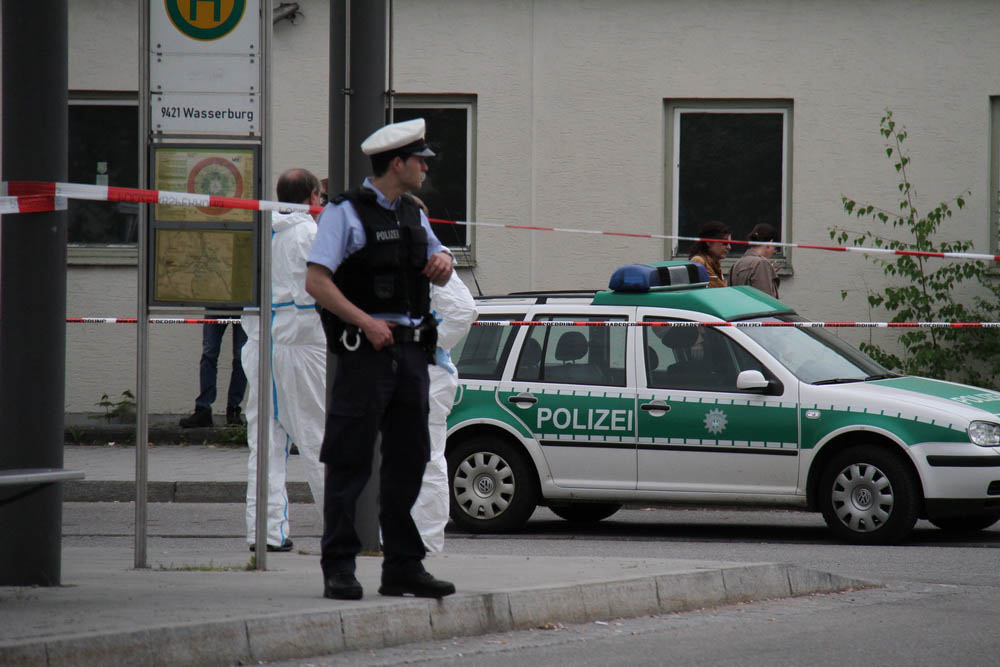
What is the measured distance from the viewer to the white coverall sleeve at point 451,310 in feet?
24.2

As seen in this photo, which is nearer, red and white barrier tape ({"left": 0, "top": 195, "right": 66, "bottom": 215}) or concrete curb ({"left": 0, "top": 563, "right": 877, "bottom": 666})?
concrete curb ({"left": 0, "top": 563, "right": 877, "bottom": 666})

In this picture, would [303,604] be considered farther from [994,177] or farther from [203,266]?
[994,177]

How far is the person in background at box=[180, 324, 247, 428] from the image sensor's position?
15.1 metres

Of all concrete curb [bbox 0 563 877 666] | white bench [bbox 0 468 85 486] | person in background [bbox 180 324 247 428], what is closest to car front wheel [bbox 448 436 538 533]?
concrete curb [bbox 0 563 877 666]

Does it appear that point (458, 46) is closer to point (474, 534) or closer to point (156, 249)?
point (474, 534)

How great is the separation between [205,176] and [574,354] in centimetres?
389

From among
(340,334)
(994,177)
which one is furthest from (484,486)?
(994,177)

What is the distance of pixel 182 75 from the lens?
6590mm

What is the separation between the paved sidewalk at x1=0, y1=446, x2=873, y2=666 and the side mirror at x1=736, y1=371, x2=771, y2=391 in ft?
6.64

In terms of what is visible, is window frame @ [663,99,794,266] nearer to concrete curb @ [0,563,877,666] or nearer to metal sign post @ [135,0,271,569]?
concrete curb @ [0,563,877,666]

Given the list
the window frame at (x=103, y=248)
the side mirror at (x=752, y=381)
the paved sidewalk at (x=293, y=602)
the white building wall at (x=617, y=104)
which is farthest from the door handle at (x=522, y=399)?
the window frame at (x=103, y=248)

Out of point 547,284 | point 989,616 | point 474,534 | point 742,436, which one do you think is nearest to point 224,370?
point 547,284

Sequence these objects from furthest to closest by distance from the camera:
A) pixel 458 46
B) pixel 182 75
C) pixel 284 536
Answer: pixel 458 46 → pixel 284 536 → pixel 182 75

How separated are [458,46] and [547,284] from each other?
2.77 metres
